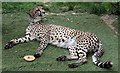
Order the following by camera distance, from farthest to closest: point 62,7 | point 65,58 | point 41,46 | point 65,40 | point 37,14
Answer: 1. point 62,7
2. point 37,14
3. point 65,40
4. point 41,46
5. point 65,58

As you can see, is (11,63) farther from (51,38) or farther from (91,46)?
(91,46)

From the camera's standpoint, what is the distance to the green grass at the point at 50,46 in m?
4.22

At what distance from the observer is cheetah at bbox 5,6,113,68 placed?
4.48 m

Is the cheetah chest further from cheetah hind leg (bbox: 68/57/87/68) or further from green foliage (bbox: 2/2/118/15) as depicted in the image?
green foliage (bbox: 2/2/118/15)

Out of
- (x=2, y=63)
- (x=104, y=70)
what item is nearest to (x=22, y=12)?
(x=2, y=63)

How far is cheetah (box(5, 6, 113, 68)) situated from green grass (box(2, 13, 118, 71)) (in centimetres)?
11

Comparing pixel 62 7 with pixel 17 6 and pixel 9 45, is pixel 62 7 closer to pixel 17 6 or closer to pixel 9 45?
pixel 17 6

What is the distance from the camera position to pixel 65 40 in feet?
16.4

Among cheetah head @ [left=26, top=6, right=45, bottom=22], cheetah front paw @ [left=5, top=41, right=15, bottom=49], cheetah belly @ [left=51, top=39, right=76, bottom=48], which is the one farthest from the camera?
cheetah head @ [left=26, top=6, right=45, bottom=22]

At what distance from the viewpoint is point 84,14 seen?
7395mm

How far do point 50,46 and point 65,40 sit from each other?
397 mm

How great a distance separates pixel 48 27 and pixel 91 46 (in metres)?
1.30

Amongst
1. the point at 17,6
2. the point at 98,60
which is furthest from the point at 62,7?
the point at 98,60

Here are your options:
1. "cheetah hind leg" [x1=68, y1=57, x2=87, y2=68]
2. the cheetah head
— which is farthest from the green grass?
the cheetah head
